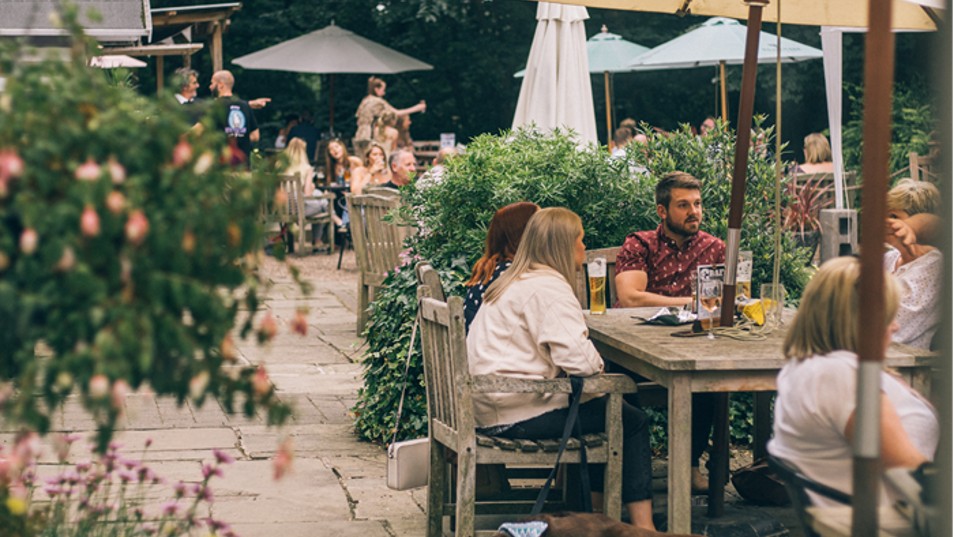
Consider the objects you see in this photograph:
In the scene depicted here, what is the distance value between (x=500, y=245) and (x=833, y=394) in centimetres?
199

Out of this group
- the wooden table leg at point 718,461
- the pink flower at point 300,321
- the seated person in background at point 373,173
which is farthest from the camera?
the seated person in background at point 373,173

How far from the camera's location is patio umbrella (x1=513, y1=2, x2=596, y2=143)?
24.7ft

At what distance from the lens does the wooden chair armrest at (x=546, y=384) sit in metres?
4.20

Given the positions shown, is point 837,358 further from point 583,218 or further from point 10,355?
point 583,218

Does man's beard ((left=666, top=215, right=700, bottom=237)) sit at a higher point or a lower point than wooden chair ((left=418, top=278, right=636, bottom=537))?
higher

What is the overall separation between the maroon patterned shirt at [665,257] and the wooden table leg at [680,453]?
64.0 inches

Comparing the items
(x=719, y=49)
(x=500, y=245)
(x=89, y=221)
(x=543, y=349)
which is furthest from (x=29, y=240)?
(x=719, y=49)

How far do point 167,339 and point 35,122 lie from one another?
1.32ft

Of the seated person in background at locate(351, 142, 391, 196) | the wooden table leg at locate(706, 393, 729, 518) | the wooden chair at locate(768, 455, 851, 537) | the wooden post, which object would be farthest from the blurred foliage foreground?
the wooden post

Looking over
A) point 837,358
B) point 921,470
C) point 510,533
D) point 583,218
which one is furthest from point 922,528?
point 583,218

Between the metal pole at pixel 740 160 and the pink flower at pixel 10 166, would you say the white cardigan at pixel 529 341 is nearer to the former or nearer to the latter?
the metal pole at pixel 740 160

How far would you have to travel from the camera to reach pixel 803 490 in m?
3.04

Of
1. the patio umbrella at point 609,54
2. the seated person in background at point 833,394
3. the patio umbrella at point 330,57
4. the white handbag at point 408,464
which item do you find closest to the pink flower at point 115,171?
the seated person in background at point 833,394

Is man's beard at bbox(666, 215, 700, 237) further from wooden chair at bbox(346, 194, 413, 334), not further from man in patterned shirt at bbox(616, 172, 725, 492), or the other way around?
wooden chair at bbox(346, 194, 413, 334)
